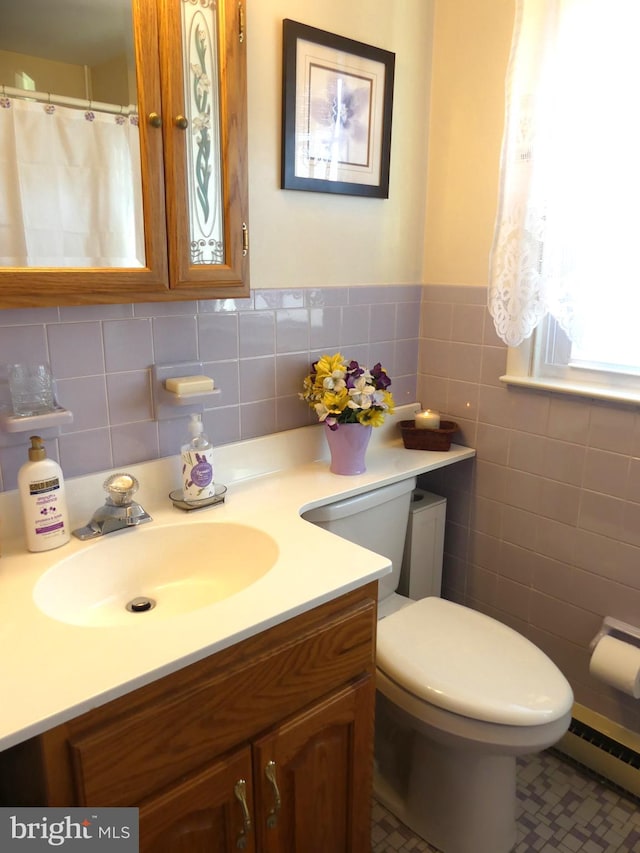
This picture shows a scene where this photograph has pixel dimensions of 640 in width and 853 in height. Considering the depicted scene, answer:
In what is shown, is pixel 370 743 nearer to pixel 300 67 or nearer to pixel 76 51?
pixel 76 51

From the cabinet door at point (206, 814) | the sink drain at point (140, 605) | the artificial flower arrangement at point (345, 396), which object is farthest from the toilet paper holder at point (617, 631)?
the sink drain at point (140, 605)

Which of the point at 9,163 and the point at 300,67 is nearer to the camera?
the point at 9,163

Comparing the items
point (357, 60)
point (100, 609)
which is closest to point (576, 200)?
point (357, 60)

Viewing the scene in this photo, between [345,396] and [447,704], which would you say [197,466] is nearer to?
[345,396]

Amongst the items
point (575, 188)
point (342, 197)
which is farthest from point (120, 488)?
point (575, 188)

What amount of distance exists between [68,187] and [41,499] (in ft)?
1.86

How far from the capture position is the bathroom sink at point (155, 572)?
3.87 ft

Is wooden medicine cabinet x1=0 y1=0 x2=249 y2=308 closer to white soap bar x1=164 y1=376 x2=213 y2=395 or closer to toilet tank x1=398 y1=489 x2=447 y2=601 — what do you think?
white soap bar x1=164 y1=376 x2=213 y2=395

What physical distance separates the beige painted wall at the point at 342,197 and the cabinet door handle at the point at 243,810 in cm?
106

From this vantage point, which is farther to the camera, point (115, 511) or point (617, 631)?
point (617, 631)

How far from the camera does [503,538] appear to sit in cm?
190

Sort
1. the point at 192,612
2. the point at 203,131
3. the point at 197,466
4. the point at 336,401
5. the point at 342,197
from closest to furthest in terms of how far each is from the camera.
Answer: the point at 192,612 → the point at 203,131 → the point at 197,466 → the point at 336,401 → the point at 342,197

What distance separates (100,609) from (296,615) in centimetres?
41

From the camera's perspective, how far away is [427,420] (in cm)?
189
